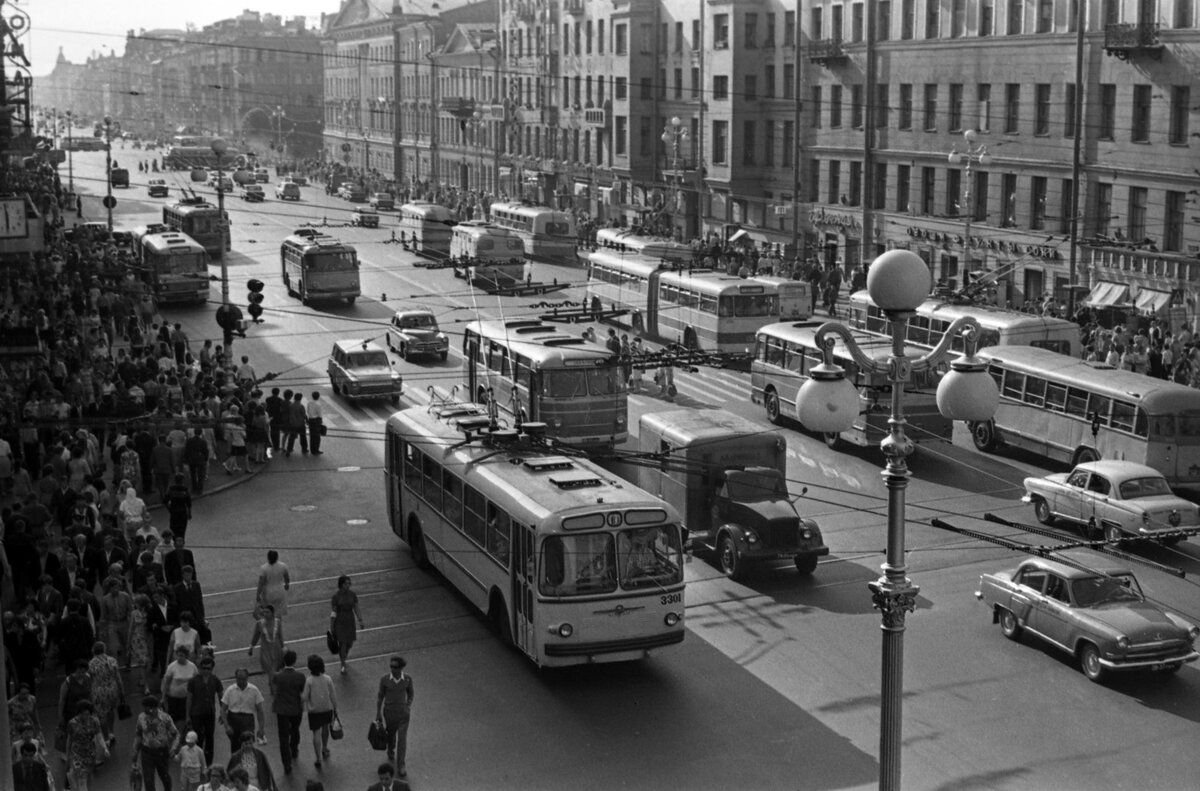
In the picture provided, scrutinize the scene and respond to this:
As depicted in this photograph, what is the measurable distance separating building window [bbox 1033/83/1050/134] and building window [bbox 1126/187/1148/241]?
5.03 meters

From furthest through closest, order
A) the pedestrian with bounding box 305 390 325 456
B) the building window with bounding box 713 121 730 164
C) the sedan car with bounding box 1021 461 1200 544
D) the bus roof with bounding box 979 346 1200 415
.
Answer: the building window with bounding box 713 121 730 164 < the pedestrian with bounding box 305 390 325 456 < the bus roof with bounding box 979 346 1200 415 < the sedan car with bounding box 1021 461 1200 544

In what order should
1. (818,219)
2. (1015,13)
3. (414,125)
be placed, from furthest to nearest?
(414,125) → (818,219) → (1015,13)

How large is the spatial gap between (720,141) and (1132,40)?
97.2ft

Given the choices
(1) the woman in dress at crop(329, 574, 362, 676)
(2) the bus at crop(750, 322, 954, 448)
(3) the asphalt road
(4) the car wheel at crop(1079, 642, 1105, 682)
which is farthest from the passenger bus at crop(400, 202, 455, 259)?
(4) the car wheel at crop(1079, 642, 1105, 682)

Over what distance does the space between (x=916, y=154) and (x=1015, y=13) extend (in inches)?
308

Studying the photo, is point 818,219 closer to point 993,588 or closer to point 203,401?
point 203,401

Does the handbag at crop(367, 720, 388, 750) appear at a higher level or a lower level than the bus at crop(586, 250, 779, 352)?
lower

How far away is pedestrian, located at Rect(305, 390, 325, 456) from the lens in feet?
115

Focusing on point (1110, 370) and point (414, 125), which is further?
point (414, 125)

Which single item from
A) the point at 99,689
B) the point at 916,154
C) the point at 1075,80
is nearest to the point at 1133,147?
the point at 1075,80

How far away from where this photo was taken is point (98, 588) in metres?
22.0

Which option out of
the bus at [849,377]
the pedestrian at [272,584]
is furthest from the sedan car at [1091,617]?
the bus at [849,377]

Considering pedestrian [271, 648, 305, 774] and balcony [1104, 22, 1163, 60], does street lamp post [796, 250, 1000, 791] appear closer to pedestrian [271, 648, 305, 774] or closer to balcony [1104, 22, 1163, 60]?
pedestrian [271, 648, 305, 774]

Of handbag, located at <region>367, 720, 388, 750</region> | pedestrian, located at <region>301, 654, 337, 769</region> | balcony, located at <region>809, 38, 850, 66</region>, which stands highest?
balcony, located at <region>809, 38, 850, 66</region>
